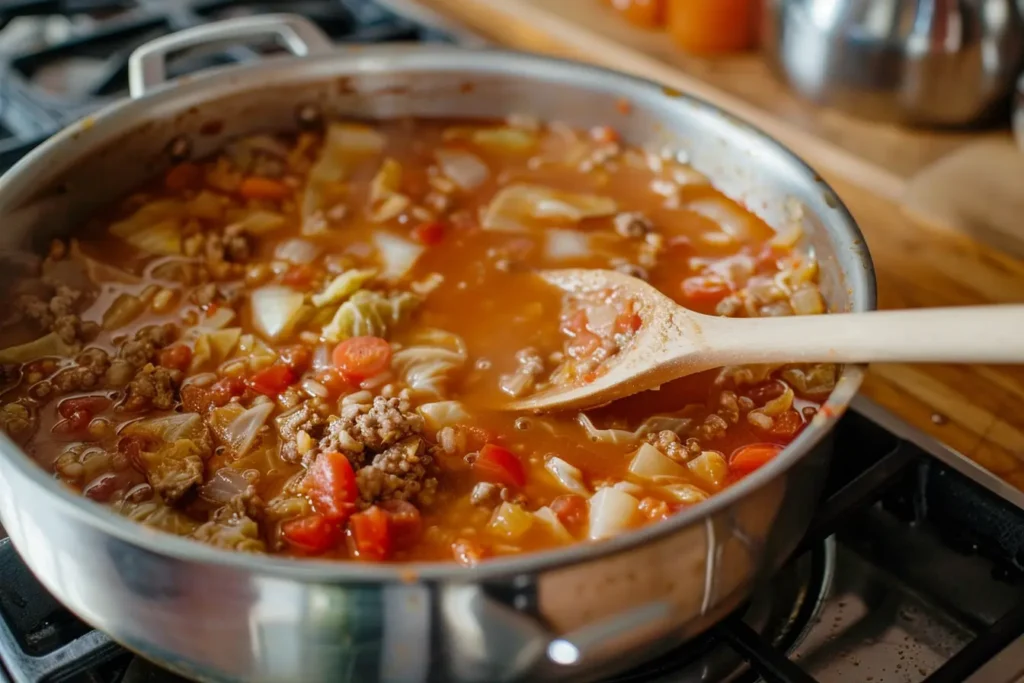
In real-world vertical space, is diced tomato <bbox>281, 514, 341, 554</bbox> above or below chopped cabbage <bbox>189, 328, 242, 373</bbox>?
below

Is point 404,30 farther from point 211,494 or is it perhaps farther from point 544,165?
point 211,494

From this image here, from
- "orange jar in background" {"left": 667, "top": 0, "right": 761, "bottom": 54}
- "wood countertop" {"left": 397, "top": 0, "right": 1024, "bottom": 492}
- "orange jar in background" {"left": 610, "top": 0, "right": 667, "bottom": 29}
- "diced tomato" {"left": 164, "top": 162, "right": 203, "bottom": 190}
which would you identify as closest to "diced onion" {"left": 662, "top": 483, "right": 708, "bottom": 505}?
"wood countertop" {"left": 397, "top": 0, "right": 1024, "bottom": 492}

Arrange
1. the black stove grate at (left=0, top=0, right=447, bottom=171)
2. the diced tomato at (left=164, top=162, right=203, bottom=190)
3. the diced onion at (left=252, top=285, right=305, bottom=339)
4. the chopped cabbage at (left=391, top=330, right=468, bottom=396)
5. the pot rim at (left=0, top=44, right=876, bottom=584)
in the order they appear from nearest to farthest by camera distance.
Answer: the pot rim at (left=0, top=44, right=876, bottom=584), the chopped cabbage at (left=391, top=330, right=468, bottom=396), the diced onion at (left=252, top=285, right=305, bottom=339), the diced tomato at (left=164, top=162, right=203, bottom=190), the black stove grate at (left=0, top=0, right=447, bottom=171)

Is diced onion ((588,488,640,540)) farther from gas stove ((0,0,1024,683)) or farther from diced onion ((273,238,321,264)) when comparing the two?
diced onion ((273,238,321,264))

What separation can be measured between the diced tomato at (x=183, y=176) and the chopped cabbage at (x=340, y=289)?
1.77ft

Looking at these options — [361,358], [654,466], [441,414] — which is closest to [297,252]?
[361,358]

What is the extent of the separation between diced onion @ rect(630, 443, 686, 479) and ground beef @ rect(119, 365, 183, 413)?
84 cm

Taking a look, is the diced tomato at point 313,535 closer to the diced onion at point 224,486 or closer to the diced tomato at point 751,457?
the diced onion at point 224,486

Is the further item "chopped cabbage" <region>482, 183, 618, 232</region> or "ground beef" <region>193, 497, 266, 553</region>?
"chopped cabbage" <region>482, 183, 618, 232</region>

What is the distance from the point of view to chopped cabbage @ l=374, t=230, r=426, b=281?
225 centimetres

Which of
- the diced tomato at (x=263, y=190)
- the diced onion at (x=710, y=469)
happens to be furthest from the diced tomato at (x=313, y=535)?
the diced tomato at (x=263, y=190)

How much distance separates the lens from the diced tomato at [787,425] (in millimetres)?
1842

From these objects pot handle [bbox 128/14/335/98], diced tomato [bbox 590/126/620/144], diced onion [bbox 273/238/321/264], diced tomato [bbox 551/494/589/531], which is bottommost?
diced tomato [bbox 551/494/589/531]

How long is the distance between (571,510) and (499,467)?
0.15 metres
